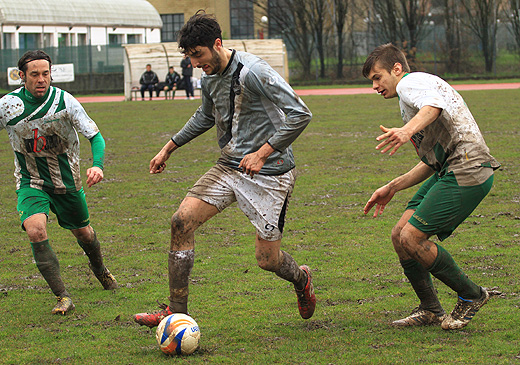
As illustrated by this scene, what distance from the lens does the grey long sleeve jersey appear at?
4.59 metres

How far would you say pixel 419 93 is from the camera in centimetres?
424

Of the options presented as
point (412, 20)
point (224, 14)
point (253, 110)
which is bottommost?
point (253, 110)

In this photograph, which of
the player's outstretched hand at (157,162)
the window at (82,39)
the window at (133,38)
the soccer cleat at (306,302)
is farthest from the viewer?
the window at (133,38)

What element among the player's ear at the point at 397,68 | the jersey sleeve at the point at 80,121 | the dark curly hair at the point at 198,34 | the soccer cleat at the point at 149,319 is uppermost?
the dark curly hair at the point at 198,34

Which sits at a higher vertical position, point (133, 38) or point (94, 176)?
point (133, 38)

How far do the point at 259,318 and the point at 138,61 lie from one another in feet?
98.8

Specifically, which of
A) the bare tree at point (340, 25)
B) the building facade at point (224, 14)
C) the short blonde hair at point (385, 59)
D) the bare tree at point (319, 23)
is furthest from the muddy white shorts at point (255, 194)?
the building facade at point (224, 14)

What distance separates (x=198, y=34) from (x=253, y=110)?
63 centimetres

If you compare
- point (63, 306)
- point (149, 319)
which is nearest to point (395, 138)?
point (149, 319)

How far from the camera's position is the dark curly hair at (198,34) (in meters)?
4.56

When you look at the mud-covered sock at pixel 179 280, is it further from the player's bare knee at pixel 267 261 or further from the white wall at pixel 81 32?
the white wall at pixel 81 32

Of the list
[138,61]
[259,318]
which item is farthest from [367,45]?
[259,318]

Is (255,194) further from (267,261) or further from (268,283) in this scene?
(268,283)

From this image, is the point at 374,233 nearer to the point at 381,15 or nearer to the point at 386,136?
the point at 386,136
